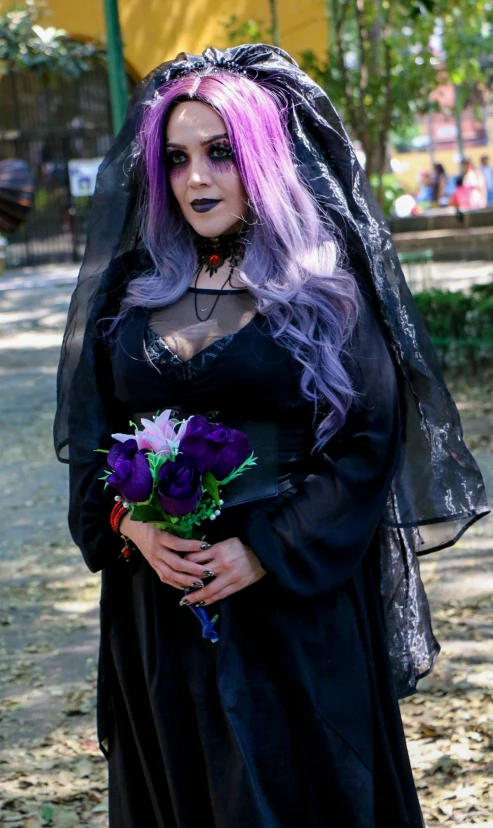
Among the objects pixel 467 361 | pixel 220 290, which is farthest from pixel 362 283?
pixel 467 361

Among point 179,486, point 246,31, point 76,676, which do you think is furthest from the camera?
point 246,31

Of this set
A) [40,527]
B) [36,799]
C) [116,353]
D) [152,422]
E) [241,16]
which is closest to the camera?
[152,422]

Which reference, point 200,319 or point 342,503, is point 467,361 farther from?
point 342,503

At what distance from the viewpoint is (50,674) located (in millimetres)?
4883

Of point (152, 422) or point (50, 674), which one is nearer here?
point (152, 422)

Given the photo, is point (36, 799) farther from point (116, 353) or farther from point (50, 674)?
point (116, 353)

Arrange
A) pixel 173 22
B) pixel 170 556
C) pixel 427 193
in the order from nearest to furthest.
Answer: pixel 170 556
pixel 173 22
pixel 427 193

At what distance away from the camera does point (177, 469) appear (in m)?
2.13

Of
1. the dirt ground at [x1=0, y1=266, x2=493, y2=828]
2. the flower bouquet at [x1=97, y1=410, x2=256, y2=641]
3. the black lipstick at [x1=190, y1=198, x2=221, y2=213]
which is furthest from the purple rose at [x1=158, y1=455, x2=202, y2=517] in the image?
the dirt ground at [x1=0, y1=266, x2=493, y2=828]

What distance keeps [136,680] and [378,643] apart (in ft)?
1.81

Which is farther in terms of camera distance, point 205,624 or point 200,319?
point 200,319

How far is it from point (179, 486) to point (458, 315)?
800cm

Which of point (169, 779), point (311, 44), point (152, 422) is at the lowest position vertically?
point (169, 779)

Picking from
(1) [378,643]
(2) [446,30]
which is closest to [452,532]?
(1) [378,643]
